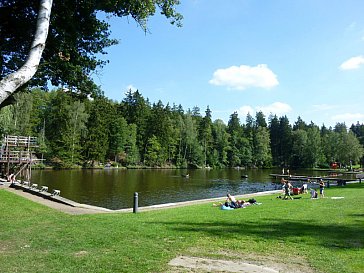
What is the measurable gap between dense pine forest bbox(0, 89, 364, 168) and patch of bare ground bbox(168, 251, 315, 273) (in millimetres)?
48506

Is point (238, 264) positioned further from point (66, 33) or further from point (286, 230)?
point (66, 33)

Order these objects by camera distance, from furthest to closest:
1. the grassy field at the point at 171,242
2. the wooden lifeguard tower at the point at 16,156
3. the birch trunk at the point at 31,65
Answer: the wooden lifeguard tower at the point at 16,156, the grassy field at the point at 171,242, the birch trunk at the point at 31,65

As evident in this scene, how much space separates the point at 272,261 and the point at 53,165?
7598 centimetres

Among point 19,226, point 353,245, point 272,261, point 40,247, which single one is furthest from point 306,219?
point 19,226

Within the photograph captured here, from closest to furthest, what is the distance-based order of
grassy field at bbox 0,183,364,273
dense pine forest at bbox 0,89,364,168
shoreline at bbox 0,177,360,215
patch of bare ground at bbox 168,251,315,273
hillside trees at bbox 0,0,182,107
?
1. patch of bare ground at bbox 168,251,315,273
2. grassy field at bbox 0,183,364,273
3. hillside trees at bbox 0,0,182,107
4. shoreline at bbox 0,177,360,215
5. dense pine forest at bbox 0,89,364,168

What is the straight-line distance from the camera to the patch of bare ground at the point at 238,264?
609 centimetres

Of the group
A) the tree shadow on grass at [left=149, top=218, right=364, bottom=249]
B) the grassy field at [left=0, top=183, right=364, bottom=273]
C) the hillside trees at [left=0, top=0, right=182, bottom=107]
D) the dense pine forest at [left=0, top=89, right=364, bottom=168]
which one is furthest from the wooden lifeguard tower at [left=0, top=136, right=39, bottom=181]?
the tree shadow on grass at [left=149, top=218, right=364, bottom=249]

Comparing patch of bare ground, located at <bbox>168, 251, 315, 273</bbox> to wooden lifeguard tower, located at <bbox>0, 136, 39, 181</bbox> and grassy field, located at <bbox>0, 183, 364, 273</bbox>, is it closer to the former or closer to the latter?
grassy field, located at <bbox>0, 183, 364, 273</bbox>

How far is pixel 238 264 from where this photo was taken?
21.1 ft

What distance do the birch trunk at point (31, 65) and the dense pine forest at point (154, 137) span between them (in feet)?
159

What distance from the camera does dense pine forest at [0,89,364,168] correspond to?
7719 centimetres

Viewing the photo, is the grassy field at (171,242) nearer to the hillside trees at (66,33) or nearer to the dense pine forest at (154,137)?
the hillside trees at (66,33)

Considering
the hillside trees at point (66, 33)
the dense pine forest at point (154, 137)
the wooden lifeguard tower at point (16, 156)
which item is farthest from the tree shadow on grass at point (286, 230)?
the dense pine forest at point (154, 137)

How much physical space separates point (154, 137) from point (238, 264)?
91509 millimetres
